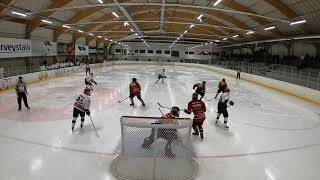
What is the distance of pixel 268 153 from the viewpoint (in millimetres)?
6250

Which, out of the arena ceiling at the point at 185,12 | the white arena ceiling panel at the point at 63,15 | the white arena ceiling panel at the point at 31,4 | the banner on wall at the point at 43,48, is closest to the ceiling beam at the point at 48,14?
the arena ceiling at the point at 185,12

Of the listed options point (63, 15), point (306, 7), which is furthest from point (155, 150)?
point (63, 15)

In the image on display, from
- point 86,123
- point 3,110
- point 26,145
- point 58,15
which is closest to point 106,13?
point 58,15

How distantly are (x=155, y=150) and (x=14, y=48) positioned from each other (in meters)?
16.8

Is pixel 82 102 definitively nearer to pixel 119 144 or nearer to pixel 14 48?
pixel 119 144

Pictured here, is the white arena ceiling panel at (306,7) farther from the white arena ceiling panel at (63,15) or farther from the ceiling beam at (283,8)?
the white arena ceiling panel at (63,15)

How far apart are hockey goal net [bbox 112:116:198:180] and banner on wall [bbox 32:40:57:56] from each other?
18877 mm

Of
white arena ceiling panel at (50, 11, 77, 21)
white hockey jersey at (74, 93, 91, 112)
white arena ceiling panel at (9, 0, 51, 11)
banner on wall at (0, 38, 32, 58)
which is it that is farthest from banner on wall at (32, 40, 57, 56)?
white hockey jersey at (74, 93, 91, 112)

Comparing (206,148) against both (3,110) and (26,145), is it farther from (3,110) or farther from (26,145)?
(3,110)

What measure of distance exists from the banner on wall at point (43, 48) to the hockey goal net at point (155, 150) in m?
18.9

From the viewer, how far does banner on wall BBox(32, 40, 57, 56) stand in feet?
70.5

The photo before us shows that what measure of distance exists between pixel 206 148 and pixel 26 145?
4.03 metres

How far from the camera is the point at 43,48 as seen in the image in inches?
916

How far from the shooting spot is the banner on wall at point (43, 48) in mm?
21487
